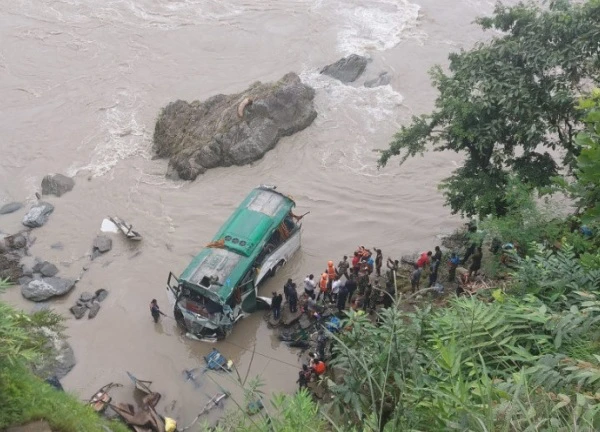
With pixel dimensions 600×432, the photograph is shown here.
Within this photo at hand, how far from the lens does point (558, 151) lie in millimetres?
19312

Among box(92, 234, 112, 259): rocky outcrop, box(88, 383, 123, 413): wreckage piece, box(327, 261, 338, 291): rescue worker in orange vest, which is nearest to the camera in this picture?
box(88, 383, 123, 413): wreckage piece

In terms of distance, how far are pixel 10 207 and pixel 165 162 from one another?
538 cm

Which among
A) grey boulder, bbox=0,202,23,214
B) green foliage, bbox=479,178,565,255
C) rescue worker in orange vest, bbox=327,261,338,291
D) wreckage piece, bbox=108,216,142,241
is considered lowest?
grey boulder, bbox=0,202,23,214

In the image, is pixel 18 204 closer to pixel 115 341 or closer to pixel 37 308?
pixel 37 308

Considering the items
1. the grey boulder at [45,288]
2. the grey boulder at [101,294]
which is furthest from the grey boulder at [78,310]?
the grey boulder at [45,288]

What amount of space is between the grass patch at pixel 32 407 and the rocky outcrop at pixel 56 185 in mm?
11016

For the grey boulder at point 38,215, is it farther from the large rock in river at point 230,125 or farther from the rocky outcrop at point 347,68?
the rocky outcrop at point 347,68

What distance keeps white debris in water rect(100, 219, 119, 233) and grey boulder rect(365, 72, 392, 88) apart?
42.3 ft

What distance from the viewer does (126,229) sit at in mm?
16641

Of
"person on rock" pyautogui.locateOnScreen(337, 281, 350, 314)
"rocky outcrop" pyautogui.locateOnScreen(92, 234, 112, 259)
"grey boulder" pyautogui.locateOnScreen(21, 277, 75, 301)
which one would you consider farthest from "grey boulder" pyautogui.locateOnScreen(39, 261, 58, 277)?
"person on rock" pyautogui.locateOnScreen(337, 281, 350, 314)

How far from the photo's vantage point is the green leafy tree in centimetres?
1170

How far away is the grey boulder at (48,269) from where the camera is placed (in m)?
15.5

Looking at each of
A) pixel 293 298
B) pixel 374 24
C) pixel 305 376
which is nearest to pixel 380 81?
pixel 374 24

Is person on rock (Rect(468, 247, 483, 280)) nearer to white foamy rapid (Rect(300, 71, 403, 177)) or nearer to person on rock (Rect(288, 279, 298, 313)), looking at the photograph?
person on rock (Rect(288, 279, 298, 313))
